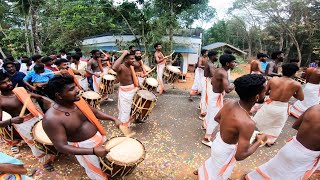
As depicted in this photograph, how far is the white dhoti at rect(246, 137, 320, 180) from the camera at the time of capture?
9.47 feet

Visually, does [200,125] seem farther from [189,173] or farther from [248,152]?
[248,152]

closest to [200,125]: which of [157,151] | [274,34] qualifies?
[157,151]

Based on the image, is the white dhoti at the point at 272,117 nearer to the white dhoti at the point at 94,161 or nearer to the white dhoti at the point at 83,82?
the white dhoti at the point at 94,161

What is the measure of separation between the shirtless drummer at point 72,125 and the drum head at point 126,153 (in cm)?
21

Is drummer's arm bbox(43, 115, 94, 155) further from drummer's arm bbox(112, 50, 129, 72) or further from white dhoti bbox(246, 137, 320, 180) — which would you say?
drummer's arm bbox(112, 50, 129, 72)

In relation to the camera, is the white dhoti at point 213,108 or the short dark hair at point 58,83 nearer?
the short dark hair at point 58,83

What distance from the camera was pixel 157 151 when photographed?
4691 millimetres

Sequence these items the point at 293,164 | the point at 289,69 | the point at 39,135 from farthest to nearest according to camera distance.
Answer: the point at 289,69 < the point at 39,135 < the point at 293,164

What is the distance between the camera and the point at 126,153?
309cm

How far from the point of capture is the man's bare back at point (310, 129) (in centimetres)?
271

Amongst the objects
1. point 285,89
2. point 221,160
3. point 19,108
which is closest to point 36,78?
point 19,108

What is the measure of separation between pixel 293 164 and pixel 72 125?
113 inches

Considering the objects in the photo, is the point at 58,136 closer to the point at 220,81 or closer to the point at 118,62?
the point at 118,62

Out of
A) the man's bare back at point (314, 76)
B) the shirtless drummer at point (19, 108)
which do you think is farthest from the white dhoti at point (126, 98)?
the man's bare back at point (314, 76)
